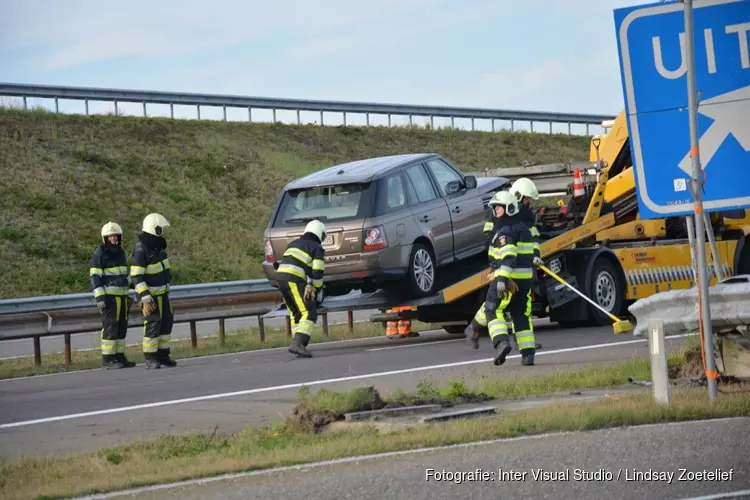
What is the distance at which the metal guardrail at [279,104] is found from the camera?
1351 inches

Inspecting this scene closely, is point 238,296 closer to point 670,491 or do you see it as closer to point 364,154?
point 670,491

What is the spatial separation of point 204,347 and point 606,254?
5.93m

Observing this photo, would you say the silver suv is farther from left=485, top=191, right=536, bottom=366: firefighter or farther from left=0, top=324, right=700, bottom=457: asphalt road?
left=485, top=191, right=536, bottom=366: firefighter

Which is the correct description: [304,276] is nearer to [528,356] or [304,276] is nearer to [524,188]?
[524,188]

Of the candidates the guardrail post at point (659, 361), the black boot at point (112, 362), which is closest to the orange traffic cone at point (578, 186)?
the black boot at point (112, 362)

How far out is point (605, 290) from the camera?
1833 centimetres

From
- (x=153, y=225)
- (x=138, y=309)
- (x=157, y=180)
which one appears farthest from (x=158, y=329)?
(x=157, y=180)

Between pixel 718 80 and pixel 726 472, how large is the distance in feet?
11.5

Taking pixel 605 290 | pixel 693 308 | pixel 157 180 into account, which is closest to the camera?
pixel 693 308

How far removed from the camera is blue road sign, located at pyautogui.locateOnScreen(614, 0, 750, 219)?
31.0ft

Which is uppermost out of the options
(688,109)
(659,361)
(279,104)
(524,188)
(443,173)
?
(279,104)

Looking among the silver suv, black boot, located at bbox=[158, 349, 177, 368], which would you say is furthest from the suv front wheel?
black boot, located at bbox=[158, 349, 177, 368]

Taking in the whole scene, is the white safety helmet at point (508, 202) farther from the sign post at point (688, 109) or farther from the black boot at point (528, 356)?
the sign post at point (688, 109)

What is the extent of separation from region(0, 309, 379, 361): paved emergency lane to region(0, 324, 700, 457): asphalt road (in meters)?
4.89
